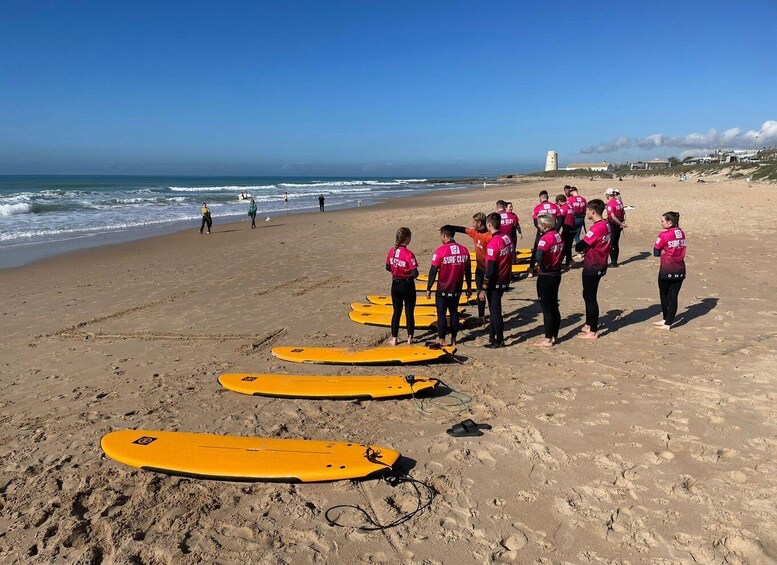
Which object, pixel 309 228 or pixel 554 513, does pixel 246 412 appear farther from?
pixel 309 228

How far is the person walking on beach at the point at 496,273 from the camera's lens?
595cm

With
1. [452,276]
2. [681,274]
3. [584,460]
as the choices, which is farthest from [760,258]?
[584,460]

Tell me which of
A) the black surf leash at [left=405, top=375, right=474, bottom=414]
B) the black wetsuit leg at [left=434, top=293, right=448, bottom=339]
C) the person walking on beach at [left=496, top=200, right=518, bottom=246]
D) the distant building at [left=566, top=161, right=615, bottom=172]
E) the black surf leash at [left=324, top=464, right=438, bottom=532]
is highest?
the distant building at [left=566, top=161, right=615, bottom=172]

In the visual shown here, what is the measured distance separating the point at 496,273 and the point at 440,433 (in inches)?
99.6

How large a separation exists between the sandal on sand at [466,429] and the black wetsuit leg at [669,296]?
4.01 m

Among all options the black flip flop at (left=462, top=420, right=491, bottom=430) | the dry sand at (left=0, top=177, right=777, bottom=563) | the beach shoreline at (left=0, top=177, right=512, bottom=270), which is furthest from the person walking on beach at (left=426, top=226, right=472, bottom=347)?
the beach shoreline at (left=0, top=177, right=512, bottom=270)

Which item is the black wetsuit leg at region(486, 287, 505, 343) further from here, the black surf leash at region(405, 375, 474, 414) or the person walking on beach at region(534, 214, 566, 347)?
the black surf leash at region(405, 375, 474, 414)

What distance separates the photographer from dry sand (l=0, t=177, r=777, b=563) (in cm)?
298

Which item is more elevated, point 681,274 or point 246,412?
point 681,274

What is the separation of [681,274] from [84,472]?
7372 mm

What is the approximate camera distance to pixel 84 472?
3.78 m

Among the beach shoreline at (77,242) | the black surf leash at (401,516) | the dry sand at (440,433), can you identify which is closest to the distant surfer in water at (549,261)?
the dry sand at (440,433)

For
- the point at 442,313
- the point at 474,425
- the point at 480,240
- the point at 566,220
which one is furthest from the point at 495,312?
the point at 566,220

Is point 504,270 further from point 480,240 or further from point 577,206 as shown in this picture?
point 577,206
